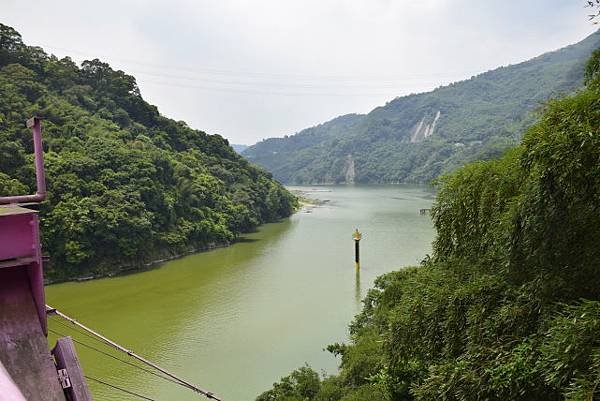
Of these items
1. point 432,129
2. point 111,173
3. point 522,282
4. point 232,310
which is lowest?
point 232,310

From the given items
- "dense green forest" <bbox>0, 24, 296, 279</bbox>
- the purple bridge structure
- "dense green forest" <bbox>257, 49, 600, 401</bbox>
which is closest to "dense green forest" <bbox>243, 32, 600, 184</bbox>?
"dense green forest" <bbox>0, 24, 296, 279</bbox>

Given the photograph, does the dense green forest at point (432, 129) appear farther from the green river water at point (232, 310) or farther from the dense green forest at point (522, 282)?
the dense green forest at point (522, 282)

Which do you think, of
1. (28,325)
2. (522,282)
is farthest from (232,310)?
(28,325)

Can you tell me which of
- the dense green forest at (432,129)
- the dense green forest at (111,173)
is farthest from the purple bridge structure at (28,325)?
the dense green forest at (432,129)

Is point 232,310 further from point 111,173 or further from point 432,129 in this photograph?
point 432,129

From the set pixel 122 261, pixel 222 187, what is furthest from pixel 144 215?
pixel 222 187
